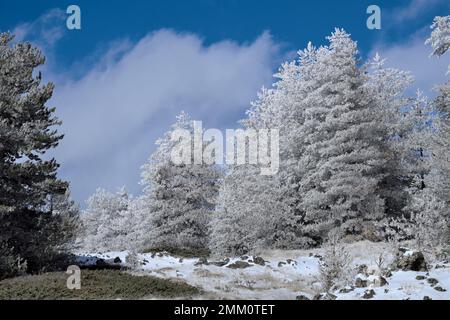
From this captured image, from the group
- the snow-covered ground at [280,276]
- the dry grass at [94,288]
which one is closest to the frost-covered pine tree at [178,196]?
the snow-covered ground at [280,276]

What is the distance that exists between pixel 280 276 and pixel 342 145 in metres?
12.8

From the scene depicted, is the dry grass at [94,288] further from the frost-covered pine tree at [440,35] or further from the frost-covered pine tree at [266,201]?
the frost-covered pine tree at [440,35]

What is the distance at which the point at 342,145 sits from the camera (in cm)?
3170

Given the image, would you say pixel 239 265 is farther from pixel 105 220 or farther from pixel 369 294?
pixel 105 220

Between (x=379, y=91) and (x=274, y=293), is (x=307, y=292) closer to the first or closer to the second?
(x=274, y=293)

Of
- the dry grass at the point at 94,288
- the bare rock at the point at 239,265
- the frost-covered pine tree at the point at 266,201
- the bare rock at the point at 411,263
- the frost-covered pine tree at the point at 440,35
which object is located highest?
the frost-covered pine tree at the point at 440,35

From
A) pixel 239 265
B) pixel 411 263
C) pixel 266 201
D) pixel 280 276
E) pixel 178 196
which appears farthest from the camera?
pixel 178 196

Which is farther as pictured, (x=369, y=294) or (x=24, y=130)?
(x=24, y=130)

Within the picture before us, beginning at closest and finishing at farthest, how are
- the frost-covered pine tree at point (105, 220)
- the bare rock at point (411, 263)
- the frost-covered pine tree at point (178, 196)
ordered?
the bare rock at point (411, 263)
the frost-covered pine tree at point (178, 196)
the frost-covered pine tree at point (105, 220)

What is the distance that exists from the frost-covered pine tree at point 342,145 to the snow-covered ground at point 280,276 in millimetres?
3976

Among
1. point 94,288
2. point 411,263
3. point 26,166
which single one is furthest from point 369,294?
point 26,166

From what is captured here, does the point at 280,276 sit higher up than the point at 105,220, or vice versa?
the point at 105,220

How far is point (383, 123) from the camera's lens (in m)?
33.4

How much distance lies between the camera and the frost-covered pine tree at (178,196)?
1474 inches
